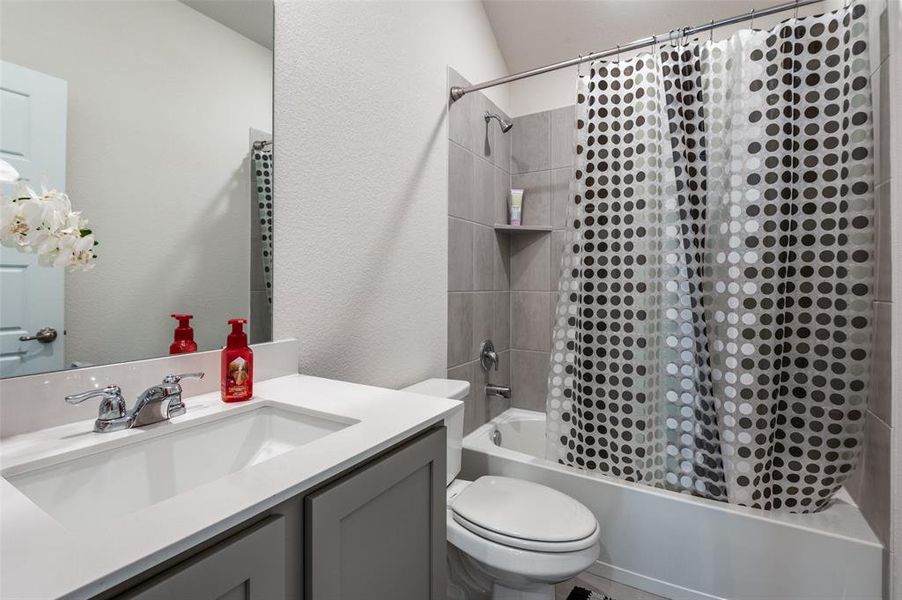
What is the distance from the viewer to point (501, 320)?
2520mm

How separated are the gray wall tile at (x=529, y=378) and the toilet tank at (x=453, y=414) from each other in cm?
95

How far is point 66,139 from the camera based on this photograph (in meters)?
0.79

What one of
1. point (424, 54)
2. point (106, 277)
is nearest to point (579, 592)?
point (106, 277)

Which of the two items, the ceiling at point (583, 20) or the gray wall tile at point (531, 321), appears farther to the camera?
the gray wall tile at point (531, 321)

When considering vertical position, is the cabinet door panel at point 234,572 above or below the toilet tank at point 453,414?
above

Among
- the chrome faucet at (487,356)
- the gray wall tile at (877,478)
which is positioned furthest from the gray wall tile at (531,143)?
the gray wall tile at (877,478)

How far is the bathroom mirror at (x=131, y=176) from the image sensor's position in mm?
747

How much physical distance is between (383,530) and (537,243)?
2050mm

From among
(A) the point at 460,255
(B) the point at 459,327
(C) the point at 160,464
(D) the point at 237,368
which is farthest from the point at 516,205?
(C) the point at 160,464

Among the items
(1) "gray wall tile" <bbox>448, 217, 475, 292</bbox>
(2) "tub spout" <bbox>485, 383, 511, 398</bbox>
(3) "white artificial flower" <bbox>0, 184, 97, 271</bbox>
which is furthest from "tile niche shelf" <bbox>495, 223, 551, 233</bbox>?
(3) "white artificial flower" <bbox>0, 184, 97, 271</bbox>

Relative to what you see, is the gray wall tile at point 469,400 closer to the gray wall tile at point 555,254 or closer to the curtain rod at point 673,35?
the gray wall tile at point 555,254

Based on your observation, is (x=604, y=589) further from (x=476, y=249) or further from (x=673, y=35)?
(x=673, y=35)

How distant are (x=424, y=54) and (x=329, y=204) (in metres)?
0.90

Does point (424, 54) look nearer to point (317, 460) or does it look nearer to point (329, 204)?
point (329, 204)
